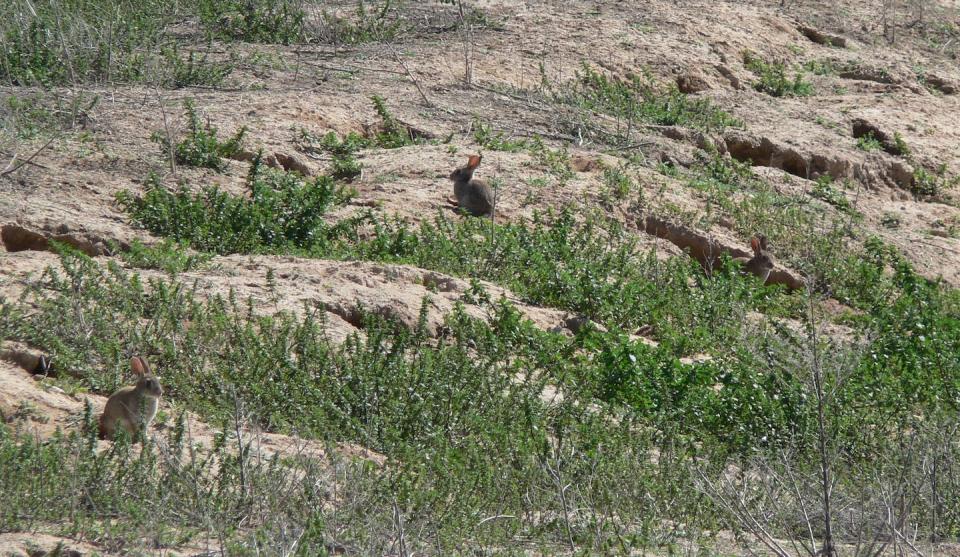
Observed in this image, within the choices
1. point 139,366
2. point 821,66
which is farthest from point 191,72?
point 821,66

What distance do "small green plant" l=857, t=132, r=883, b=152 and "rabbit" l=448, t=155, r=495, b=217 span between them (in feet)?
17.9

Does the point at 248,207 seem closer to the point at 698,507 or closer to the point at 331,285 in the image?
the point at 331,285

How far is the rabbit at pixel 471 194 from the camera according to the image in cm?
1023

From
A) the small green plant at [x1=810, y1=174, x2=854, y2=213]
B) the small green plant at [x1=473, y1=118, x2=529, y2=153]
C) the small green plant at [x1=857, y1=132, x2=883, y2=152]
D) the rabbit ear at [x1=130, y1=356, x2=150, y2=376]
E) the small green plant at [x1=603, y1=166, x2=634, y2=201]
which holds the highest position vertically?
the rabbit ear at [x1=130, y1=356, x2=150, y2=376]

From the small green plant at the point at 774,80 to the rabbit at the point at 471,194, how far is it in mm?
5931

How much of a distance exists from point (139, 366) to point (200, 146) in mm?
4036

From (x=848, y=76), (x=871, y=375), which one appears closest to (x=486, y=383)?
(x=871, y=375)

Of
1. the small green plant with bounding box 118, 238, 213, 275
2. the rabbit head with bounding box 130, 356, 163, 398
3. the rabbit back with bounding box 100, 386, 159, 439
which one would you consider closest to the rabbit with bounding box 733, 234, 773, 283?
the small green plant with bounding box 118, 238, 213, 275

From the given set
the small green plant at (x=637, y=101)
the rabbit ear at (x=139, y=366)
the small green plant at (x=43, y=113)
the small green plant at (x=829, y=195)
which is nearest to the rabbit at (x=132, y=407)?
the rabbit ear at (x=139, y=366)

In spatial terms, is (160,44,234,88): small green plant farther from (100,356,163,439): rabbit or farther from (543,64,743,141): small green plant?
(100,356,163,439): rabbit

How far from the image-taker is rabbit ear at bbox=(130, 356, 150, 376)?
639 cm

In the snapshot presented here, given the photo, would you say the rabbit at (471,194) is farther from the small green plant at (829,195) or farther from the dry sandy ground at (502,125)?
the small green plant at (829,195)

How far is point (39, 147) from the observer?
31.4 feet

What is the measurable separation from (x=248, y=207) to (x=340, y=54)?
180 inches
